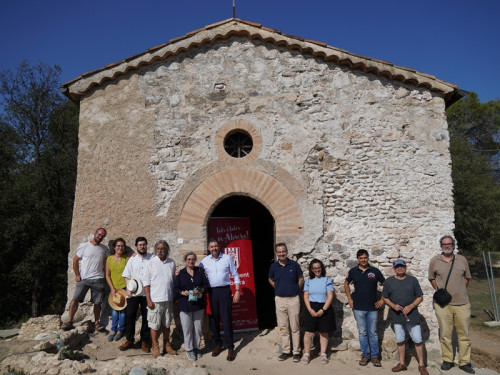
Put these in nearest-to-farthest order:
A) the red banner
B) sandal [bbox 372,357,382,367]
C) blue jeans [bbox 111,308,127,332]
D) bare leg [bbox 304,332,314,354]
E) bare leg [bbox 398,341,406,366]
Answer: bare leg [bbox 398,341,406,366] < sandal [bbox 372,357,382,367] < bare leg [bbox 304,332,314,354] < blue jeans [bbox 111,308,127,332] < the red banner

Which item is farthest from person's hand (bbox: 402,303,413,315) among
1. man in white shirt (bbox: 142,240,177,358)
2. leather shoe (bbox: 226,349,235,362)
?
man in white shirt (bbox: 142,240,177,358)

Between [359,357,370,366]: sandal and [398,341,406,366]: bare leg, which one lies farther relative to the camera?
[359,357,370,366]: sandal

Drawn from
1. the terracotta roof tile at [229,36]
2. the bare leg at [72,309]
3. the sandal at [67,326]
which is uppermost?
the terracotta roof tile at [229,36]

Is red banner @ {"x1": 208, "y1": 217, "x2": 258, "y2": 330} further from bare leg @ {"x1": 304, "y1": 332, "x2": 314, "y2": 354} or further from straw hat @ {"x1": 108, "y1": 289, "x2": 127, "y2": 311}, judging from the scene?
straw hat @ {"x1": 108, "y1": 289, "x2": 127, "y2": 311}

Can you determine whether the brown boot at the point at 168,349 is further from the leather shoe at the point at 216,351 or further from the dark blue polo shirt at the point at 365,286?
the dark blue polo shirt at the point at 365,286

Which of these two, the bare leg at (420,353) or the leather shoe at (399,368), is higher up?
the bare leg at (420,353)

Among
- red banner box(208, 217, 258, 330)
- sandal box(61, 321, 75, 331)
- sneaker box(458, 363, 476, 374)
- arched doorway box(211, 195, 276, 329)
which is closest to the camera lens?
sneaker box(458, 363, 476, 374)

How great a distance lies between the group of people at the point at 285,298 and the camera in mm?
5316

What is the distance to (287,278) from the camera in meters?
5.71

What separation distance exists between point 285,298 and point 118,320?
271 centimetres

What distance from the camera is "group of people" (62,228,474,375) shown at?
532cm

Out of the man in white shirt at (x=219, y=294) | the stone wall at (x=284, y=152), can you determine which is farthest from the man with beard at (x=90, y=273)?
→ the man in white shirt at (x=219, y=294)

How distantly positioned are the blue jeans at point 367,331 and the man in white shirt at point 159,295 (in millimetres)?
2838

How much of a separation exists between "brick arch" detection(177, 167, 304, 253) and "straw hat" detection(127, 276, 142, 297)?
0.94m
